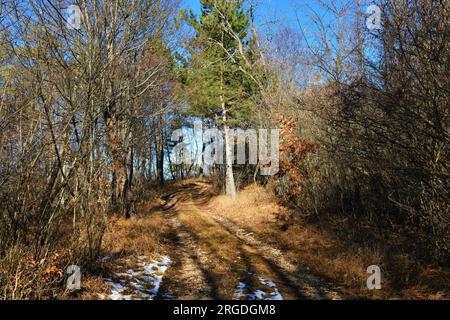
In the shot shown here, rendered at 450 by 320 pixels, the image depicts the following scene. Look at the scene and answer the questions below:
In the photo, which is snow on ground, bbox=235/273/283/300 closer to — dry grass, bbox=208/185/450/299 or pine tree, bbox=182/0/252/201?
dry grass, bbox=208/185/450/299

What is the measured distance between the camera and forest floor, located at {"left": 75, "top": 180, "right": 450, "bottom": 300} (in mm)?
5617

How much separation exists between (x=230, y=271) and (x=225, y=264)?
0.59m

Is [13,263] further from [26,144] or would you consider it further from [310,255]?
[310,255]

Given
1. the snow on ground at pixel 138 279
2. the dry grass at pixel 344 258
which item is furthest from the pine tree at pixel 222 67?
the snow on ground at pixel 138 279

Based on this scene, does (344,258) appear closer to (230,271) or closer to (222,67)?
(230,271)

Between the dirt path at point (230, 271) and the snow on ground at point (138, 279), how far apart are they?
0.54 feet

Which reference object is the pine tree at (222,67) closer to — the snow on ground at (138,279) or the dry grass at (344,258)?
the dry grass at (344,258)

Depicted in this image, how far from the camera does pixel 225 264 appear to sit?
7.56 meters

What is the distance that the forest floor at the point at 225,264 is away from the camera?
18.4 ft

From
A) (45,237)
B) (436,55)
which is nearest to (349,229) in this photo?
(436,55)

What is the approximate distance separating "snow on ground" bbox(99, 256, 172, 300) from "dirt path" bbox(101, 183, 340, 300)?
0.16 metres

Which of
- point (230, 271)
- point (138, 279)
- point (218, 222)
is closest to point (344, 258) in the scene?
point (230, 271)

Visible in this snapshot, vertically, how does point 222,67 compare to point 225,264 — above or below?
above

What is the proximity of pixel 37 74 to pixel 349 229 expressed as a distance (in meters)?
8.69
